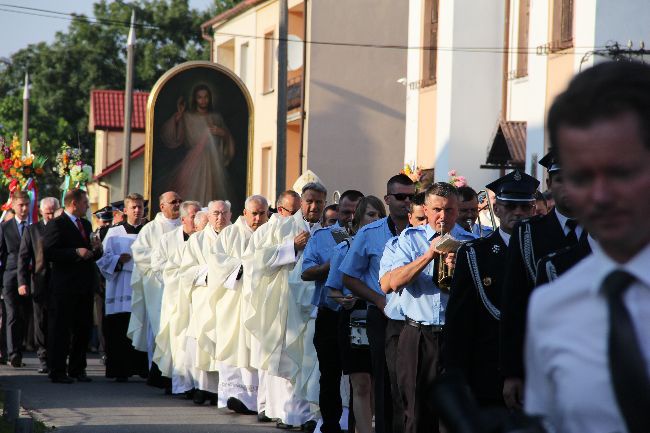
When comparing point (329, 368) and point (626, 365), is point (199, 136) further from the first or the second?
point (626, 365)

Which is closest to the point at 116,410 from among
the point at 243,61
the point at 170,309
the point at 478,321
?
the point at 170,309

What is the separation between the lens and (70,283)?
16.5m

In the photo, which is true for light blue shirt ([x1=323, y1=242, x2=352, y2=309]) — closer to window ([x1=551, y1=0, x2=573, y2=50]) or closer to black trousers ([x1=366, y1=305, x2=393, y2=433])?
black trousers ([x1=366, y1=305, x2=393, y2=433])

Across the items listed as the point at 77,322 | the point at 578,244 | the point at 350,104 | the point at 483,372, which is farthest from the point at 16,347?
the point at 350,104

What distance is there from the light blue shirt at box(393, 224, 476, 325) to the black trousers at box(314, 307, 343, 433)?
2376mm

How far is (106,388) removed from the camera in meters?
15.7

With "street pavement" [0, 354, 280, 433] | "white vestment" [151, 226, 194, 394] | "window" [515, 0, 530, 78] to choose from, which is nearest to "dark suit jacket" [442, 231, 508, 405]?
"street pavement" [0, 354, 280, 433]

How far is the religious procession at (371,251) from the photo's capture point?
2299 mm

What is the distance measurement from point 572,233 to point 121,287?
1236 cm

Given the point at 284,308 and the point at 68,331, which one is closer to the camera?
the point at 284,308

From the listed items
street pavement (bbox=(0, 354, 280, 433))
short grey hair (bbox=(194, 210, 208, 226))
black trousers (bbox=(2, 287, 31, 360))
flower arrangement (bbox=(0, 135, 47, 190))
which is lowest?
street pavement (bbox=(0, 354, 280, 433))

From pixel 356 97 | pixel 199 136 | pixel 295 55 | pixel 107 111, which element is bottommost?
pixel 199 136

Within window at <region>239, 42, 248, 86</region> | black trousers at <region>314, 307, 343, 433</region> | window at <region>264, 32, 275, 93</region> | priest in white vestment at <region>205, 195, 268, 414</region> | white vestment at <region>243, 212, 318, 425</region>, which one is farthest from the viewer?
window at <region>239, 42, 248, 86</region>

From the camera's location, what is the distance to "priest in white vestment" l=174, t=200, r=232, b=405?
48.5 feet
